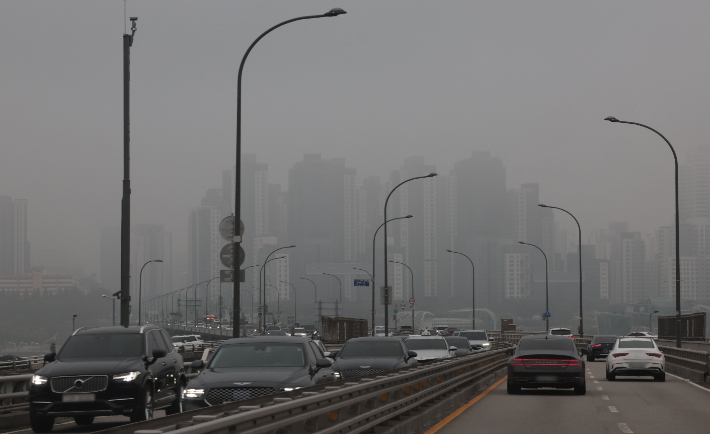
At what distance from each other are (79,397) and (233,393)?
9.73ft

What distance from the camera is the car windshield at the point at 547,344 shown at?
2589 centimetres

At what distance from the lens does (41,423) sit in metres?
15.7

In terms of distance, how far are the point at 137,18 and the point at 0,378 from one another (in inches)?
416

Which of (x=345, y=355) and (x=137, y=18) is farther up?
(x=137, y=18)

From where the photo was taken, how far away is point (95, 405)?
50.5ft

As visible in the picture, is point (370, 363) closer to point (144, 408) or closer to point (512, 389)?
point (512, 389)

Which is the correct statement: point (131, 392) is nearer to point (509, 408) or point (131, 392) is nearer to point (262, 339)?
point (262, 339)

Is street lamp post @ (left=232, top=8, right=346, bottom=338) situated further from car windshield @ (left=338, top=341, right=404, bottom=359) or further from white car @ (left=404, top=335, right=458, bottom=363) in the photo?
white car @ (left=404, top=335, right=458, bottom=363)

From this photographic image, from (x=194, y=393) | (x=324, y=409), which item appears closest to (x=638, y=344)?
(x=194, y=393)

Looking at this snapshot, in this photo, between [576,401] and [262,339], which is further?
[576,401]

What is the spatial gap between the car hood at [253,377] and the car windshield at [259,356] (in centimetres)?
30

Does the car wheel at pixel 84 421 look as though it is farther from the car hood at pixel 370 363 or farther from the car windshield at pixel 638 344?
the car windshield at pixel 638 344

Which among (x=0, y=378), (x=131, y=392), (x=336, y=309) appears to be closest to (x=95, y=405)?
(x=131, y=392)

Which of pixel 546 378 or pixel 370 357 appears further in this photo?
pixel 546 378
